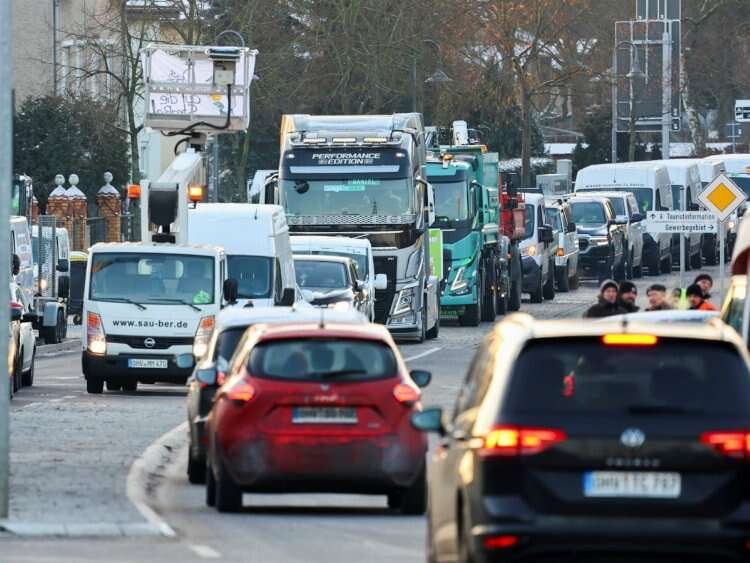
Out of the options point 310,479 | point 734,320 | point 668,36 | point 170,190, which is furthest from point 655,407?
point 668,36

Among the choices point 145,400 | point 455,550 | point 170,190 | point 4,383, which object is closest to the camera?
point 455,550

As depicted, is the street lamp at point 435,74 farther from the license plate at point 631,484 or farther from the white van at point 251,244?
the license plate at point 631,484

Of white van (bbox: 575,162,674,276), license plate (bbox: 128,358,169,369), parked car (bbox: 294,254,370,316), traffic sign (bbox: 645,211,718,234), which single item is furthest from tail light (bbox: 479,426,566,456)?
white van (bbox: 575,162,674,276)

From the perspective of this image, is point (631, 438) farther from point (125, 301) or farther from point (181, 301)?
point (125, 301)

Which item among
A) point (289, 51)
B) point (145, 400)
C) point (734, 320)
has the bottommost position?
point (145, 400)

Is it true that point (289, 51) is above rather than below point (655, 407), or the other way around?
above

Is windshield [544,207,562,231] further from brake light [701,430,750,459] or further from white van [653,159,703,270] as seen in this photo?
brake light [701,430,750,459]

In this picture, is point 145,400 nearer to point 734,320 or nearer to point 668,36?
point 734,320

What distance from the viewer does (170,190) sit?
30953 millimetres

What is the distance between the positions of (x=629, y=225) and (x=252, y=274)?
29.1 meters

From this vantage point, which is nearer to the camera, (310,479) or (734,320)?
(310,479)

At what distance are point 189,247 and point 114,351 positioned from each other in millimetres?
1788

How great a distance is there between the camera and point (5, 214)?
14352mm

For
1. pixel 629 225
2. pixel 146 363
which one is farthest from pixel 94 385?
pixel 629 225
